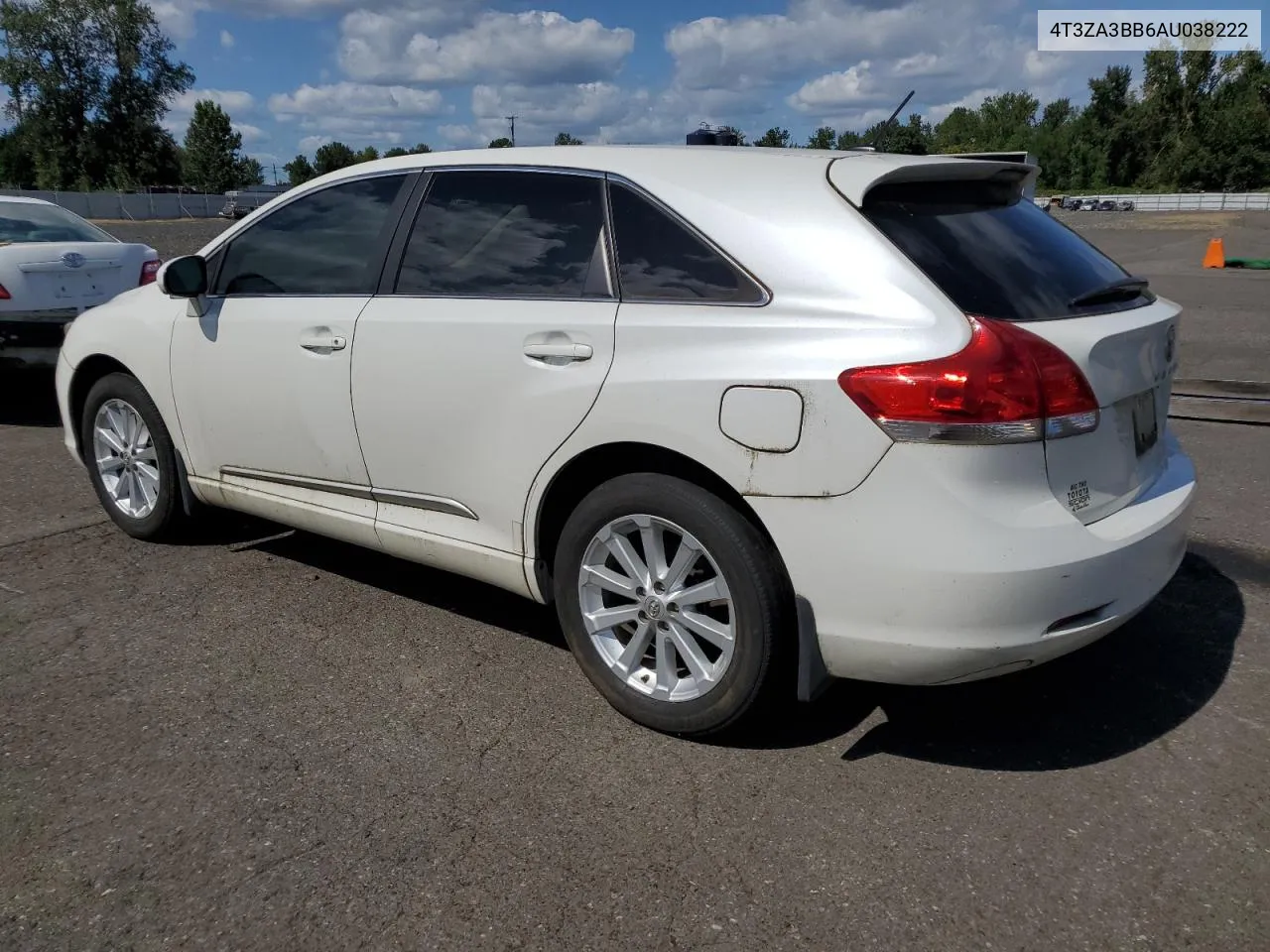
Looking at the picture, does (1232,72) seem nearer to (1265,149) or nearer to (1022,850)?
(1265,149)

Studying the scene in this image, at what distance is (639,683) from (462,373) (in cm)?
115

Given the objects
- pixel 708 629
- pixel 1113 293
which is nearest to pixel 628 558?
pixel 708 629

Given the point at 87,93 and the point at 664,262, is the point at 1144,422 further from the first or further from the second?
the point at 87,93

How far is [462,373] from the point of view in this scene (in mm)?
3545

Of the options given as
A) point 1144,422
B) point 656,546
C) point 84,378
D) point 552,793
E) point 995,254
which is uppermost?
point 995,254

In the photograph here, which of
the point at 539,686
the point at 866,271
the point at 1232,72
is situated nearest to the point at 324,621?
the point at 539,686

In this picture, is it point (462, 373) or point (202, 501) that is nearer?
point (462, 373)

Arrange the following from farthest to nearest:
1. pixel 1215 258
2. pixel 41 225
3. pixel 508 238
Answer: pixel 1215 258
pixel 41 225
pixel 508 238

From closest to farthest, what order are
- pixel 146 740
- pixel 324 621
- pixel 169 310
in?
pixel 146 740 < pixel 324 621 < pixel 169 310

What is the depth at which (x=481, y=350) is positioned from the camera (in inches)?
138

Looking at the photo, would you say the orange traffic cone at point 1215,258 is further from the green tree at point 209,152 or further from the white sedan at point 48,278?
the green tree at point 209,152

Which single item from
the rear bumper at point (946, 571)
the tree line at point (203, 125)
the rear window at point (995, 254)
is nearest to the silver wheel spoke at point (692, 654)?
the rear bumper at point (946, 571)

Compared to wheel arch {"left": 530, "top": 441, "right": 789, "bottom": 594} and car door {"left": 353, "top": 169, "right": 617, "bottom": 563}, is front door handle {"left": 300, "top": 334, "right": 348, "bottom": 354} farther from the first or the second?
wheel arch {"left": 530, "top": 441, "right": 789, "bottom": 594}

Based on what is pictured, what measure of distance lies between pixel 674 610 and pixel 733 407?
0.65 metres
